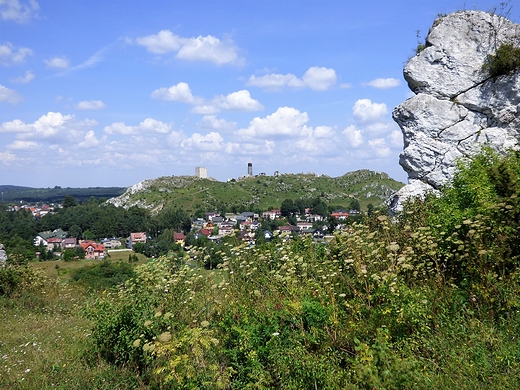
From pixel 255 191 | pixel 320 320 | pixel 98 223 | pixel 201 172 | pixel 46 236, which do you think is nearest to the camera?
pixel 320 320

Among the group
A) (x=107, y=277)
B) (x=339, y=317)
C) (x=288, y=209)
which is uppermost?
(x=339, y=317)

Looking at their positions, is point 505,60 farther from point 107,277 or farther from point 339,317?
point 107,277

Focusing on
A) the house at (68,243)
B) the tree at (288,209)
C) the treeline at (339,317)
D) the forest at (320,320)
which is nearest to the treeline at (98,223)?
the house at (68,243)

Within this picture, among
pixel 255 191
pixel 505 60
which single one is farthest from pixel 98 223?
pixel 505 60

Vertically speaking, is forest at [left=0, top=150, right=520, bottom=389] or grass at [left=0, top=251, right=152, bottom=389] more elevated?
forest at [left=0, top=150, right=520, bottom=389]

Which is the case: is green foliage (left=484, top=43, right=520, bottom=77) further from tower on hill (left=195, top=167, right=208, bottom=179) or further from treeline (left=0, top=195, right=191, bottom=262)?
tower on hill (left=195, top=167, right=208, bottom=179)

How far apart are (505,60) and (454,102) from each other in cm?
195

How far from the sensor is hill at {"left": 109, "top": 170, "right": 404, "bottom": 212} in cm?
13888

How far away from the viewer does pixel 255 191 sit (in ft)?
518

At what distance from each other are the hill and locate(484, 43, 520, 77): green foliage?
11456 centimetres

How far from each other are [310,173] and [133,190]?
79.8 meters

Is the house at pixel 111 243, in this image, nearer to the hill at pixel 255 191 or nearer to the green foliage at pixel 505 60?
the hill at pixel 255 191

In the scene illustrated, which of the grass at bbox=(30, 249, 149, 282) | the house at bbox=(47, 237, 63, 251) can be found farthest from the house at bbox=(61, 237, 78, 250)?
the grass at bbox=(30, 249, 149, 282)

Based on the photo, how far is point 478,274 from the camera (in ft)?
18.8
